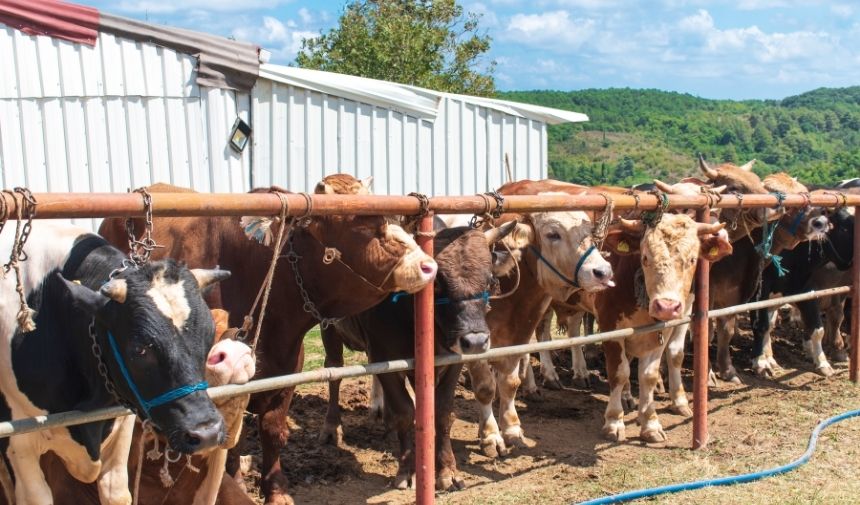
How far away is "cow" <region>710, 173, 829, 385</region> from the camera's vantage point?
28.0 ft

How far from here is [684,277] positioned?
5984 millimetres

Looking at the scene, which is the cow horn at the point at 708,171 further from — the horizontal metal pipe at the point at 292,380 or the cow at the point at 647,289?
the horizontal metal pipe at the point at 292,380

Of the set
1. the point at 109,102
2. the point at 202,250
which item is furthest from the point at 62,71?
the point at 202,250

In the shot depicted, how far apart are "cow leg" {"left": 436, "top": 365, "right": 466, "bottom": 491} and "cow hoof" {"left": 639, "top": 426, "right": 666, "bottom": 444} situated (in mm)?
1701

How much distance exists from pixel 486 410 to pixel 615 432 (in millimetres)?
1073

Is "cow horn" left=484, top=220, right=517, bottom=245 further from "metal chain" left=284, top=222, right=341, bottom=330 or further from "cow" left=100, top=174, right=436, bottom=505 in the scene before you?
"metal chain" left=284, top=222, right=341, bottom=330

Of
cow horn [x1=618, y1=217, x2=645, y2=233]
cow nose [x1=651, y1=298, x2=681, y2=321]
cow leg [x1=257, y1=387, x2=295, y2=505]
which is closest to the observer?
cow leg [x1=257, y1=387, x2=295, y2=505]

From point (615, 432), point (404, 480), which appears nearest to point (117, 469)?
point (404, 480)

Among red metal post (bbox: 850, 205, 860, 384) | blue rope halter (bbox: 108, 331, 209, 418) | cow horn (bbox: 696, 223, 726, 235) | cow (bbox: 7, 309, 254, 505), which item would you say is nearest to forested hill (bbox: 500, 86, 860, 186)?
red metal post (bbox: 850, 205, 860, 384)

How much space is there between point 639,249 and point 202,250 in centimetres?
293

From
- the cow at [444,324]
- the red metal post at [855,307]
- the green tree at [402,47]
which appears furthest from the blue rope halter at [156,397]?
the green tree at [402,47]

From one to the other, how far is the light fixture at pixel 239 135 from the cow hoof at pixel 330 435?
4.89m

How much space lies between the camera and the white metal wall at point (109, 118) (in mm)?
9078

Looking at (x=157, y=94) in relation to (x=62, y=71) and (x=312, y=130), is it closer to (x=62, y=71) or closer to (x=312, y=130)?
(x=62, y=71)
